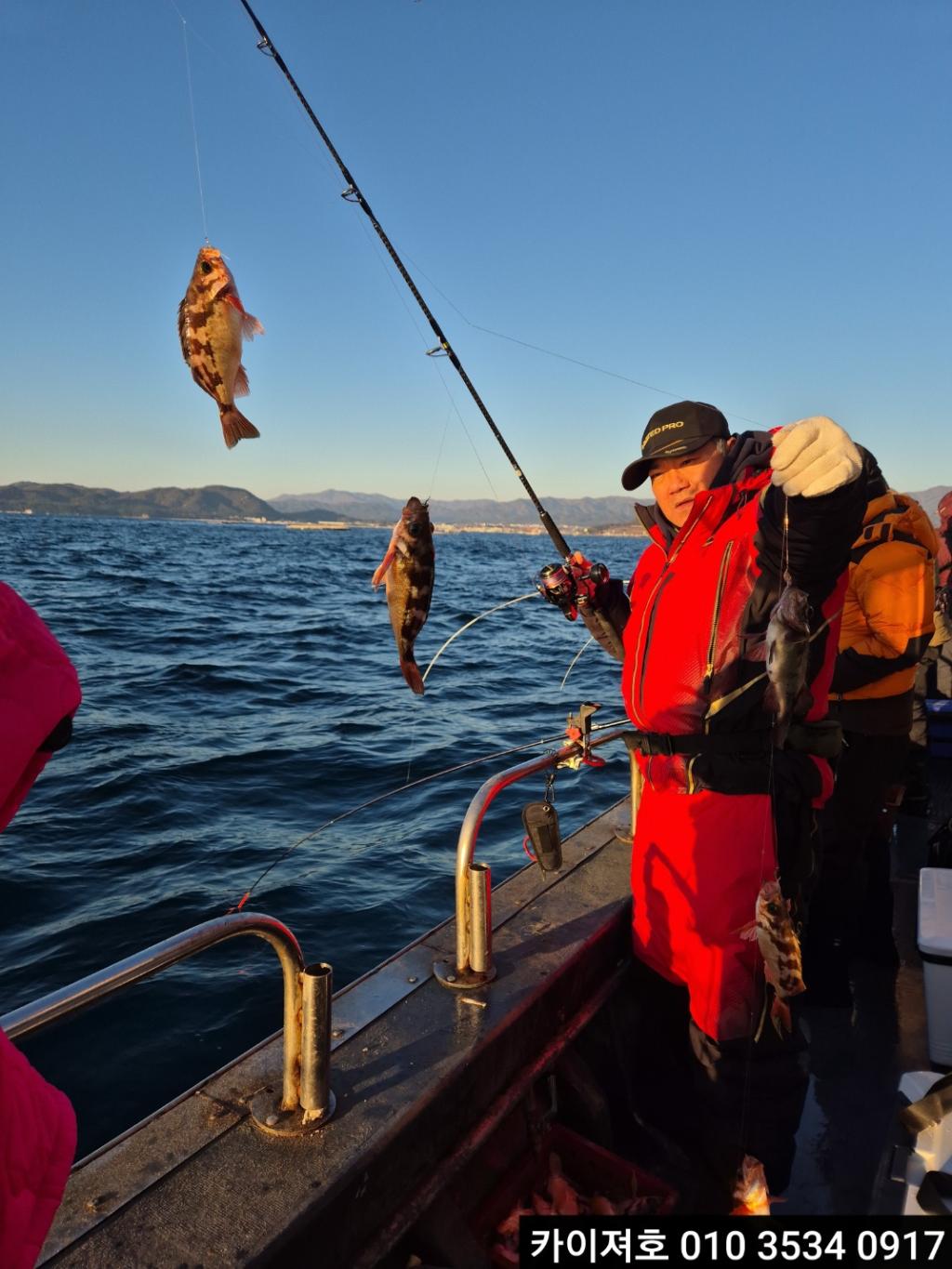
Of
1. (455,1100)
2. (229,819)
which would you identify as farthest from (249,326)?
(229,819)

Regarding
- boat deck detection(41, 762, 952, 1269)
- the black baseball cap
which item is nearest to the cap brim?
the black baseball cap

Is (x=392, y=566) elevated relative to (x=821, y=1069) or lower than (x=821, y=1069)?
elevated

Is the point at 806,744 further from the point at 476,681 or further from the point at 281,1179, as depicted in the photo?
the point at 476,681

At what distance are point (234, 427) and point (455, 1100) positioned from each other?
2.34m

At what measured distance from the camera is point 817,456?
7.71 feet

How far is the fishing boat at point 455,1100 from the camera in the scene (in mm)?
2148

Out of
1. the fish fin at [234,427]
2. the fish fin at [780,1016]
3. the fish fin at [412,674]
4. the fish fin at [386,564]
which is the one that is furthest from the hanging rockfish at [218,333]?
the fish fin at [780,1016]

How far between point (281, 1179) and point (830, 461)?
250cm

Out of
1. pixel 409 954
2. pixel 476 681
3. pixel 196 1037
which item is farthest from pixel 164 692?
pixel 409 954

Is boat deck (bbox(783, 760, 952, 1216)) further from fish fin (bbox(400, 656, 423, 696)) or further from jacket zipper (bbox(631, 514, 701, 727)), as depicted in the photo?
fish fin (bbox(400, 656, 423, 696))

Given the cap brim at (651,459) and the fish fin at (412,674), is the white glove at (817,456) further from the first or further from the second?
the fish fin at (412,674)

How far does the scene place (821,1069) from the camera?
381 cm

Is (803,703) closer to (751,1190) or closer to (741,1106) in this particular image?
(741,1106)

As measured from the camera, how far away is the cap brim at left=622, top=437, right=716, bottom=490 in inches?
121
